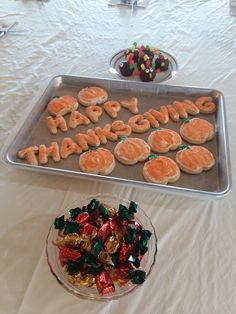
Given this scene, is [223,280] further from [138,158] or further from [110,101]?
[110,101]

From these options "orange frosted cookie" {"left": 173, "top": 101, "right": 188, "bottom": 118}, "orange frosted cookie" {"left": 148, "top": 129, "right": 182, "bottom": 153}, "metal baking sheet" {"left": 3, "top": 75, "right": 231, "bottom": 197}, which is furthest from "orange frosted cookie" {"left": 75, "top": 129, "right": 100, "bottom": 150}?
"orange frosted cookie" {"left": 173, "top": 101, "right": 188, "bottom": 118}

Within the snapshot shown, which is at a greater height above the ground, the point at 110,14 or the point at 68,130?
the point at 110,14

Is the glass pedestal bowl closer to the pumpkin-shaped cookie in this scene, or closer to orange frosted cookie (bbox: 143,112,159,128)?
the pumpkin-shaped cookie

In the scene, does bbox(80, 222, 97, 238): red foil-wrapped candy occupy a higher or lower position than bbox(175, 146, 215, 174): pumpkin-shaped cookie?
higher

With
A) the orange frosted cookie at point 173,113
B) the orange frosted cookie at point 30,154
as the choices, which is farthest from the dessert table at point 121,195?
the orange frosted cookie at point 173,113

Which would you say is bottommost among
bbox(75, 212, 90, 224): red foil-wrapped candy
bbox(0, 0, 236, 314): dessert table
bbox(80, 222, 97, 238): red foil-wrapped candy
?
bbox(0, 0, 236, 314): dessert table

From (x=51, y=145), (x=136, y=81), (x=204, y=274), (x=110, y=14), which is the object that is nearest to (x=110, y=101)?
(x=136, y=81)

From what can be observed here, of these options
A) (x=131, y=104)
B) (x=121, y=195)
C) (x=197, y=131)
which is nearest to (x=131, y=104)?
(x=131, y=104)

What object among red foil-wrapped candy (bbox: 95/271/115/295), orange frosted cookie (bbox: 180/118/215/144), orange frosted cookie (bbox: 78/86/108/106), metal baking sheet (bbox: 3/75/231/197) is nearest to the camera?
red foil-wrapped candy (bbox: 95/271/115/295)
